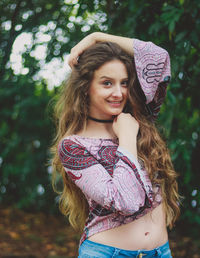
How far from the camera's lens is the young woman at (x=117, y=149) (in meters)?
1.68

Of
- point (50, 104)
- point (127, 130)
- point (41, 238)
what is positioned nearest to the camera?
point (127, 130)

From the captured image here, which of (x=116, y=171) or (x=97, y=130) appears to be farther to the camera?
(x=97, y=130)

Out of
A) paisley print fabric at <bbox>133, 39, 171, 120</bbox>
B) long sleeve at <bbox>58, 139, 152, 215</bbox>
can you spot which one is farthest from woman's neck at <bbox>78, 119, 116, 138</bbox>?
paisley print fabric at <bbox>133, 39, 171, 120</bbox>

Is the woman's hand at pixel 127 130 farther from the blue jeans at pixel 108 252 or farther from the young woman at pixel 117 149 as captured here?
the blue jeans at pixel 108 252

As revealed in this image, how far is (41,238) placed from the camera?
18.2ft

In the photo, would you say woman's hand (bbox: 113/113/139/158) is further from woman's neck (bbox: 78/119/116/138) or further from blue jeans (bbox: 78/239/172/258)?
blue jeans (bbox: 78/239/172/258)

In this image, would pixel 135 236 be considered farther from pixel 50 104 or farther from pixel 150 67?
pixel 50 104

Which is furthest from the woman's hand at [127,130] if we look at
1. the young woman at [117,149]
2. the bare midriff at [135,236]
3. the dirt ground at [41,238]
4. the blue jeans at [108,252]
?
the dirt ground at [41,238]

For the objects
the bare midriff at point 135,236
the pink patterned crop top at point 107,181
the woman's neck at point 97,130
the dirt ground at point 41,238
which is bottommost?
the dirt ground at point 41,238

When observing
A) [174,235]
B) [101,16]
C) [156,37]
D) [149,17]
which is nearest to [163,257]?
[156,37]

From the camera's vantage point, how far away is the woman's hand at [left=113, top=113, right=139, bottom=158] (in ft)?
5.71

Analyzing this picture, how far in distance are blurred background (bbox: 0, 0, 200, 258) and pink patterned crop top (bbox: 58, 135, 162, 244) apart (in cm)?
71

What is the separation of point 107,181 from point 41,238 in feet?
14.0

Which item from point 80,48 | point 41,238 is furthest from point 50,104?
point 80,48
